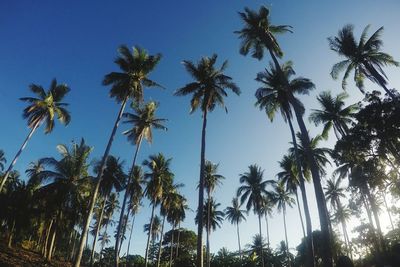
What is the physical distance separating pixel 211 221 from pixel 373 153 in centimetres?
3411

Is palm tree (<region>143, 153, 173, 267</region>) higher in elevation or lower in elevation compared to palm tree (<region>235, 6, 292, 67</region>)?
lower

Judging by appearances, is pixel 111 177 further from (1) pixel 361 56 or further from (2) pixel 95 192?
(1) pixel 361 56

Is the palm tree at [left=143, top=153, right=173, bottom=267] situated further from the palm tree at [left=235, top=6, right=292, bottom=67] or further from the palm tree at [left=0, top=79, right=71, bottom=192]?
the palm tree at [left=235, top=6, right=292, bottom=67]

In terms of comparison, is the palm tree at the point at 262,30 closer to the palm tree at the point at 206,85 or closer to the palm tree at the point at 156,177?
the palm tree at the point at 206,85

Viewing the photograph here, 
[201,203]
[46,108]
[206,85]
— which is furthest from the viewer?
[46,108]

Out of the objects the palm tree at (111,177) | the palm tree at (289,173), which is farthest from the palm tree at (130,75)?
the palm tree at (289,173)

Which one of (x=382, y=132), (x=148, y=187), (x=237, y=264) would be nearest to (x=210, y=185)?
(x=148, y=187)

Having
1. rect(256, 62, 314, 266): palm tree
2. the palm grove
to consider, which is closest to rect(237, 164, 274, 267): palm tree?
the palm grove

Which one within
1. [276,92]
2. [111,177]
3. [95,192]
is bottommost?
[95,192]

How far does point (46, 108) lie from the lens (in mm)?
31109

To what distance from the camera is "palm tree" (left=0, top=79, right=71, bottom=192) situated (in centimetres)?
2986

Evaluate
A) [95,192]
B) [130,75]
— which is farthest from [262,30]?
[95,192]

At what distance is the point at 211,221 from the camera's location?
49906 millimetres

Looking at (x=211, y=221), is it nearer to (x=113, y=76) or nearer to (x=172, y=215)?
(x=172, y=215)
